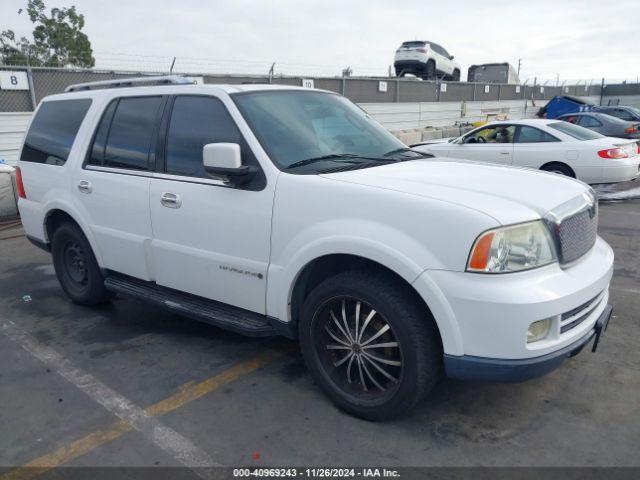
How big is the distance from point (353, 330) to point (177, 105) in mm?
2148

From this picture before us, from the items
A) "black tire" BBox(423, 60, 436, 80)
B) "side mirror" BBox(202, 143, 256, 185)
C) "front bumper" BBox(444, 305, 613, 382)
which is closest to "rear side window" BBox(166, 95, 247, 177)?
"side mirror" BBox(202, 143, 256, 185)

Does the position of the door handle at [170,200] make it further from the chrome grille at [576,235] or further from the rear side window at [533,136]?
the rear side window at [533,136]

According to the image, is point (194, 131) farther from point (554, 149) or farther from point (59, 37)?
point (59, 37)

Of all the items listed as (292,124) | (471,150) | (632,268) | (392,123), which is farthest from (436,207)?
(392,123)

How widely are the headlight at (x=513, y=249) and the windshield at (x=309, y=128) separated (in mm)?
1170

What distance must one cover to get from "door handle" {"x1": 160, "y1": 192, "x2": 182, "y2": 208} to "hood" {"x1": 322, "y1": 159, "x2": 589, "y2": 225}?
3.83 feet

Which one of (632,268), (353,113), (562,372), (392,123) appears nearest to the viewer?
(562,372)

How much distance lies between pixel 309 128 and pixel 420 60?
22746mm

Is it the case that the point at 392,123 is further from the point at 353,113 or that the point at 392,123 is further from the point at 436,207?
the point at 436,207

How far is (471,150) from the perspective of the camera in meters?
10.6

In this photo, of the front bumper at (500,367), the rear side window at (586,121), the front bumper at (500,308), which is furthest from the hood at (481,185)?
the rear side window at (586,121)

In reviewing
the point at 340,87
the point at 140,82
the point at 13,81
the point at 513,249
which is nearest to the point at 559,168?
the point at 140,82

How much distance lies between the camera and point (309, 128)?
3820 millimetres

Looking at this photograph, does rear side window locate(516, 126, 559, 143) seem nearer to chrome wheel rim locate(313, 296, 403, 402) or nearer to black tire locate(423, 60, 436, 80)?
chrome wheel rim locate(313, 296, 403, 402)
